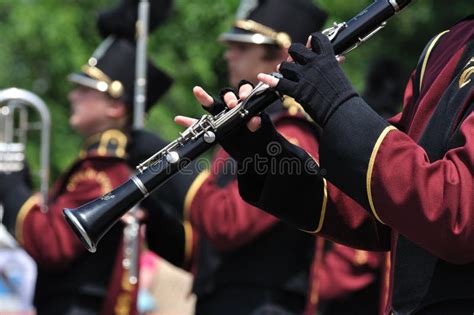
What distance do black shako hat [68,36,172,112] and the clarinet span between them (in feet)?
10.8

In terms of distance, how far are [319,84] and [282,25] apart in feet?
9.22

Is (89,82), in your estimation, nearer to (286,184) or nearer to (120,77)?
(120,77)

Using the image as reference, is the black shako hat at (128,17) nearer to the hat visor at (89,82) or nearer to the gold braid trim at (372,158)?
the hat visor at (89,82)

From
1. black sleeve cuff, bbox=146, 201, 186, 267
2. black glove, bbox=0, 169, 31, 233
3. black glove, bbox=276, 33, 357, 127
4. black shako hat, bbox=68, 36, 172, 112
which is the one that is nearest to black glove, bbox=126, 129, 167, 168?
black sleeve cuff, bbox=146, 201, 186, 267

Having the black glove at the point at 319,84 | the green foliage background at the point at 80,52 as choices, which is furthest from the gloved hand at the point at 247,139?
the green foliage background at the point at 80,52

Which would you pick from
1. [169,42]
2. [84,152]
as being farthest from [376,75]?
[169,42]

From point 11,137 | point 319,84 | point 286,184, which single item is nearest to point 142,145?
point 11,137

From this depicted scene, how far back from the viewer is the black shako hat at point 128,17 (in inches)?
253

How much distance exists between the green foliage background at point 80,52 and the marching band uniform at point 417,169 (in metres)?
6.98

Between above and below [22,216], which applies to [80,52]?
below

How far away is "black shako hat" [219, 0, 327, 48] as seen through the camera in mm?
5508

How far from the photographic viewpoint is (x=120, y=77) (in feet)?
20.9

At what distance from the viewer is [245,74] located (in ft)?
17.8

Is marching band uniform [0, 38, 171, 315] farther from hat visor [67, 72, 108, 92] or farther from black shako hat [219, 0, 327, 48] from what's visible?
black shako hat [219, 0, 327, 48]
